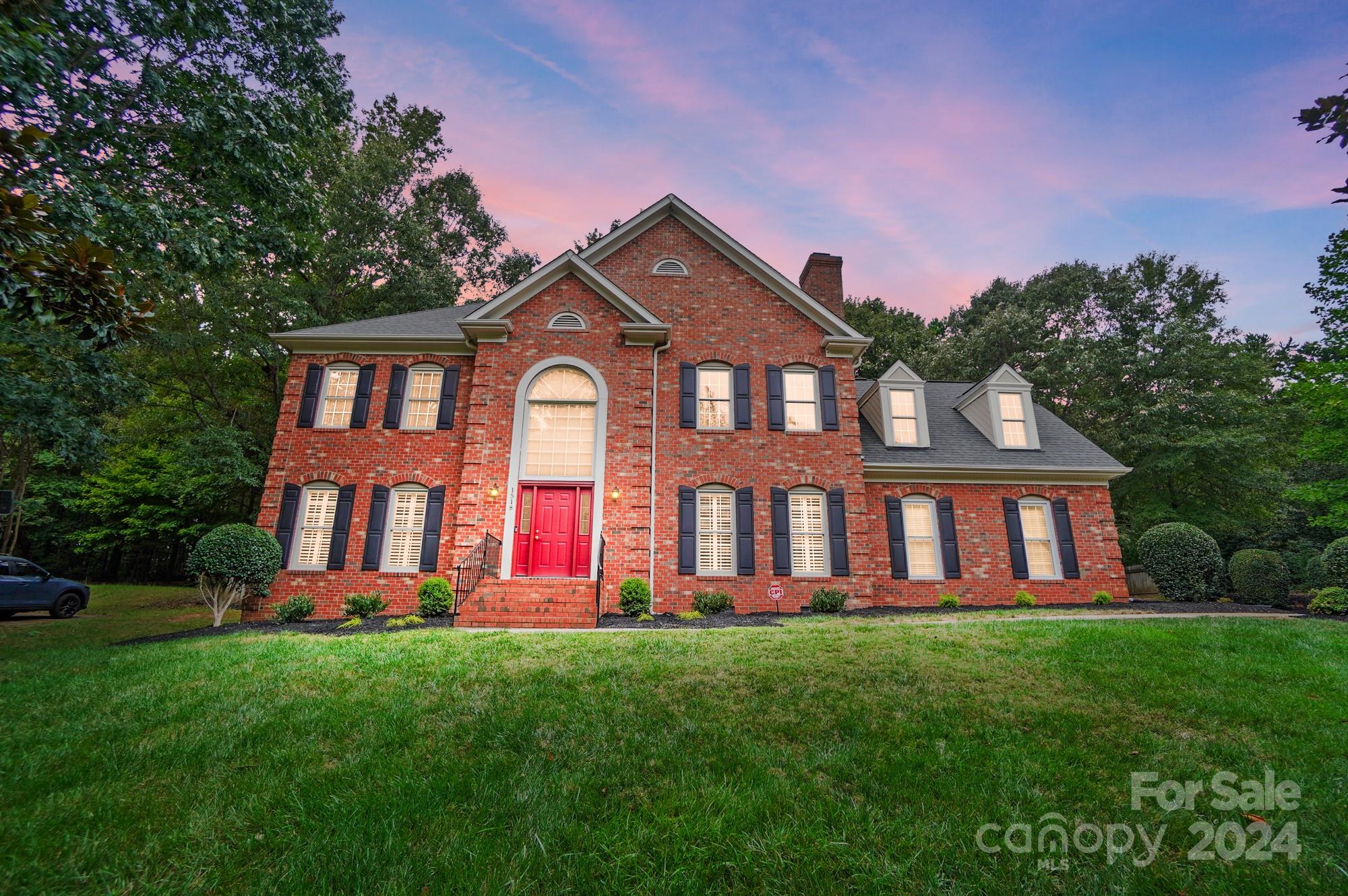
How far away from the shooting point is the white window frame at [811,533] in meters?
13.1

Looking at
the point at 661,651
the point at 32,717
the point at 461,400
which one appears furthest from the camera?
the point at 461,400

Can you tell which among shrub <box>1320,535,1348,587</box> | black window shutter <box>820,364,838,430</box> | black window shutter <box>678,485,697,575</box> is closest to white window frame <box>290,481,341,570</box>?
black window shutter <box>678,485,697,575</box>

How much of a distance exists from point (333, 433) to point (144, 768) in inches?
450

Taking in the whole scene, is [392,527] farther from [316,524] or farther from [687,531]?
[687,531]

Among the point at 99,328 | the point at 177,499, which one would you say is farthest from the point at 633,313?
the point at 177,499

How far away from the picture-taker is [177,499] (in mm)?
20469

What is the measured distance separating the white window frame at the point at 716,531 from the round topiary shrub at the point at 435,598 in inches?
215

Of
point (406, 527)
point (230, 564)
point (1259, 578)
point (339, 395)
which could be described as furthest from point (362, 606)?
point (1259, 578)

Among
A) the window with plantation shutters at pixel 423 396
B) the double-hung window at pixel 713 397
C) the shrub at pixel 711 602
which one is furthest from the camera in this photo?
the double-hung window at pixel 713 397

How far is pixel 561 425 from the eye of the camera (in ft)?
42.8

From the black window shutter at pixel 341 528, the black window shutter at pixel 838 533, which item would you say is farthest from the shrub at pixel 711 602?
the black window shutter at pixel 341 528

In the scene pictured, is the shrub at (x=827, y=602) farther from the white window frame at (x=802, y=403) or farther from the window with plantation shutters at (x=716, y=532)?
the white window frame at (x=802, y=403)

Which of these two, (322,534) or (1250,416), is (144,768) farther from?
(1250,416)

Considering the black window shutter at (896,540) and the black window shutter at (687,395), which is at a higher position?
the black window shutter at (687,395)
